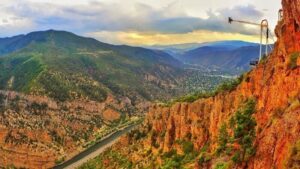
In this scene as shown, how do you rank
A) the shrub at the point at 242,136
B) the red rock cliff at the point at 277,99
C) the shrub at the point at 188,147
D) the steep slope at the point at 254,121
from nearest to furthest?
the red rock cliff at the point at 277,99 → the steep slope at the point at 254,121 → the shrub at the point at 242,136 → the shrub at the point at 188,147

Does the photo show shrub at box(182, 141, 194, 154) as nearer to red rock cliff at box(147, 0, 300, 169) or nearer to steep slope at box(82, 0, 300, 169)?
steep slope at box(82, 0, 300, 169)

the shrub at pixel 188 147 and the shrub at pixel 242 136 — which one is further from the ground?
the shrub at pixel 242 136

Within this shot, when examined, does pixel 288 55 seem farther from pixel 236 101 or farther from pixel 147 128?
pixel 147 128

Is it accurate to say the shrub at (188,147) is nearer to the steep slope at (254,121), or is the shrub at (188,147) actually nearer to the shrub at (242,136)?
the steep slope at (254,121)

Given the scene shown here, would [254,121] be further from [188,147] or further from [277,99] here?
[188,147]

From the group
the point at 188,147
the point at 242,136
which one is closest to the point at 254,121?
the point at 242,136

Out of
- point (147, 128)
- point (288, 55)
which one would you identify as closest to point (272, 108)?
point (288, 55)

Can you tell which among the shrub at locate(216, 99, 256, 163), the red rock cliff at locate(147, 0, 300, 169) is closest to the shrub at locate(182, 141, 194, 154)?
the red rock cliff at locate(147, 0, 300, 169)

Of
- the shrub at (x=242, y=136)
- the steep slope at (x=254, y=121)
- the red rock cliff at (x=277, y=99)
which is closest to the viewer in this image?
the red rock cliff at (x=277, y=99)

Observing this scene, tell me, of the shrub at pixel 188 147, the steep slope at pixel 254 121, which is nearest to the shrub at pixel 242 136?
the steep slope at pixel 254 121
